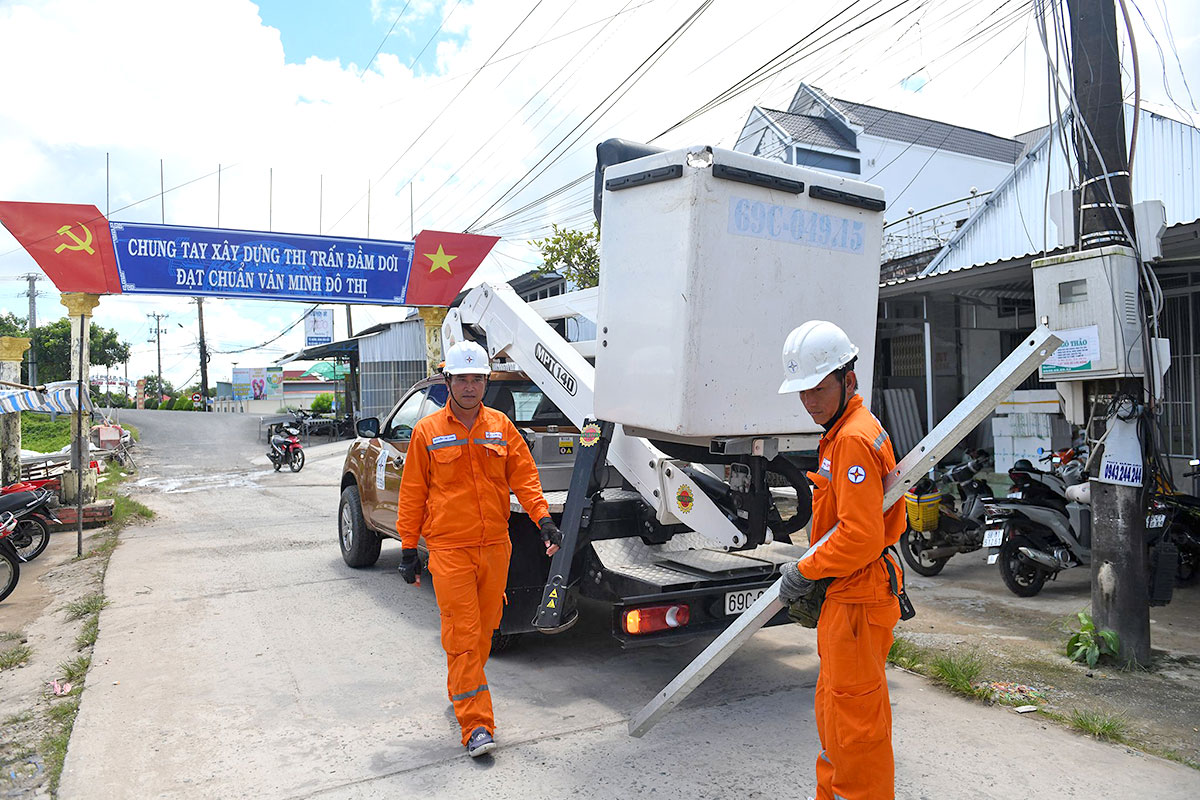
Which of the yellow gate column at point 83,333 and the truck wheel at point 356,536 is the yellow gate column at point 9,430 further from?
the truck wheel at point 356,536

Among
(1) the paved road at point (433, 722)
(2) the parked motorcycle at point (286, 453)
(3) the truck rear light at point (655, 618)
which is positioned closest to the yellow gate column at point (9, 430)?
(1) the paved road at point (433, 722)

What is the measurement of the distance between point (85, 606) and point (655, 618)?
17.6 feet

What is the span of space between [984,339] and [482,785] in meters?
11.2

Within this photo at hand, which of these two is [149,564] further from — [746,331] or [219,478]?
[219,478]

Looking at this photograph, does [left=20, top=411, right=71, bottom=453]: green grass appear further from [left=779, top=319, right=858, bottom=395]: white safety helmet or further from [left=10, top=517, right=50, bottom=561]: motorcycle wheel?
[left=779, top=319, right=858, bottom=395]: white safety helmet

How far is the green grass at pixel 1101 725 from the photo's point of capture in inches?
161

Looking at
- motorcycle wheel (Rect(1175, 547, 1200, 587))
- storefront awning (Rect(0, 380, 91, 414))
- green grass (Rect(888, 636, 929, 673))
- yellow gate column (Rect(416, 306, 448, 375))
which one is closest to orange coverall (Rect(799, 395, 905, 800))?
green grass (Rect(888, 636, 929, 673))

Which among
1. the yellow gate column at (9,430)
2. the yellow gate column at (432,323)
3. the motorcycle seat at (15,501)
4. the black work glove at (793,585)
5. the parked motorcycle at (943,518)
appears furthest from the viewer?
the yellow gate column at (432,323)

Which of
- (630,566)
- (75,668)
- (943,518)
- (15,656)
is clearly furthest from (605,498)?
(15,656)

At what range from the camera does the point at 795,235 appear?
4.28m

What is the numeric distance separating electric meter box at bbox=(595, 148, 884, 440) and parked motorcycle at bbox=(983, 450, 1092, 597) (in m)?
2.96

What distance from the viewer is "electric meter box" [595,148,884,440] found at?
3.99m

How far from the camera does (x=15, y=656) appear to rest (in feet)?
19.6

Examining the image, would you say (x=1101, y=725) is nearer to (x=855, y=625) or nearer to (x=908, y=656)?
(x=908, y=656)
